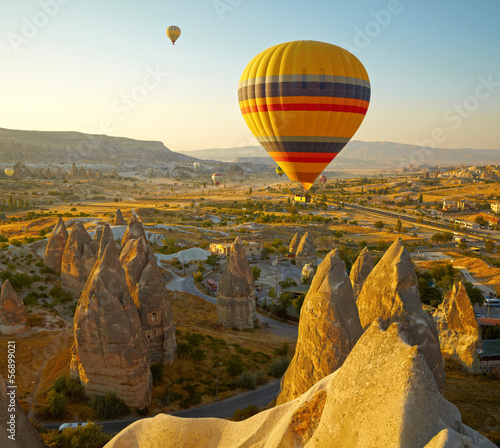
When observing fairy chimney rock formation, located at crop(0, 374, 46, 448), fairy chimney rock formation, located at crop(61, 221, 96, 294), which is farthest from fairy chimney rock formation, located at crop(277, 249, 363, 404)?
fairy chimney rock formation, located at crop(61, 221, 96, 294)

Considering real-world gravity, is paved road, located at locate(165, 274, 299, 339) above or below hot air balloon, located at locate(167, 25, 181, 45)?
below

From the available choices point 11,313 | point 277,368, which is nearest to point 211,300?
point 277,368

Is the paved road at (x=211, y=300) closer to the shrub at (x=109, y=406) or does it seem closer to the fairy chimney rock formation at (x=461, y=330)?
the fairy chimney rock formation at (x=461, y=330)

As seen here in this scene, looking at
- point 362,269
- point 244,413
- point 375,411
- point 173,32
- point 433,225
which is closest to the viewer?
point 375,411

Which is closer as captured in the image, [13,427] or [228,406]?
[13,427]

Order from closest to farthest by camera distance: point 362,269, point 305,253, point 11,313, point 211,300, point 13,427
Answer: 1. point 13,427
2. point 11,313
3. point 362,269
4. point 211,300
5. point 305,253

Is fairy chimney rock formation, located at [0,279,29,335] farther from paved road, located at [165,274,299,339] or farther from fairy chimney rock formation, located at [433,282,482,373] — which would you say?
fairy chimney rock formation, located at [433,282,482,373]

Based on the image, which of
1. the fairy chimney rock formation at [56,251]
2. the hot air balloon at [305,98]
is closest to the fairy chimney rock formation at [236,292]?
the hot air balloon at [305,98]

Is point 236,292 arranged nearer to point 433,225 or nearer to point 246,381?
point 246,381
